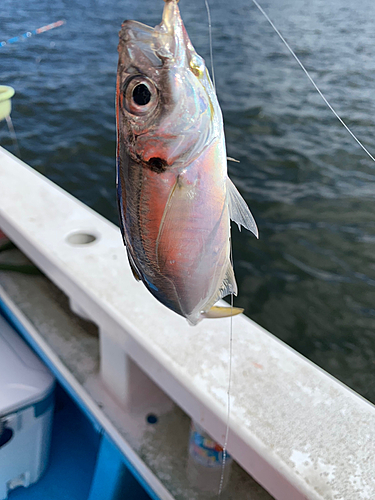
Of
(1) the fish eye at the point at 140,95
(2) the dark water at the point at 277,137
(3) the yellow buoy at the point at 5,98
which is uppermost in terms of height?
(1) the fish eye at the point at 140,95

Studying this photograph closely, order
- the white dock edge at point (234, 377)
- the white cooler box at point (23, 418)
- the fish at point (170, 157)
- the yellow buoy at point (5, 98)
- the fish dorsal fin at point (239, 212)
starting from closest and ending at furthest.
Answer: the fish at point (170, 157) → the fish dorsal fin at point (239, 212) → the white dock edge at point (234, 377) → the white cooler box at point (23, 418) → the yellow buoy at point (5, 98)

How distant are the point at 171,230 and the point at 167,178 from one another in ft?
0.25

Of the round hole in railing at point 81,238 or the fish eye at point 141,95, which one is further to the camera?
the round hole in railing at point 81,238

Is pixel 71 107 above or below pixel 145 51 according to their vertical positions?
below

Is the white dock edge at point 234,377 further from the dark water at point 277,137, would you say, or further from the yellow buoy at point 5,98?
the dark water at point 277,137

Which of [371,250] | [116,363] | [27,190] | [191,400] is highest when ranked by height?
[27,190]

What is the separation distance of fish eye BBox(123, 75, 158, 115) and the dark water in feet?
11.0

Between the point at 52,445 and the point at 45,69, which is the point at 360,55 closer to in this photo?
the point at 45,69

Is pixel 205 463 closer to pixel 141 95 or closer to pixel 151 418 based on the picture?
pixel 151 418

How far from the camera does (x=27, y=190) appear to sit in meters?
2.39

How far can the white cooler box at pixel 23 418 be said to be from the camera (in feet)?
5.88

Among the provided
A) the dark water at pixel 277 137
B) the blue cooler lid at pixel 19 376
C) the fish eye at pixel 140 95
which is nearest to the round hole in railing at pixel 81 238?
the blue cooler lid at pixel 19 376

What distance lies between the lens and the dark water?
13.4ft

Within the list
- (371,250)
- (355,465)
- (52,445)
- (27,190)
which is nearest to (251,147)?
(371,250)
